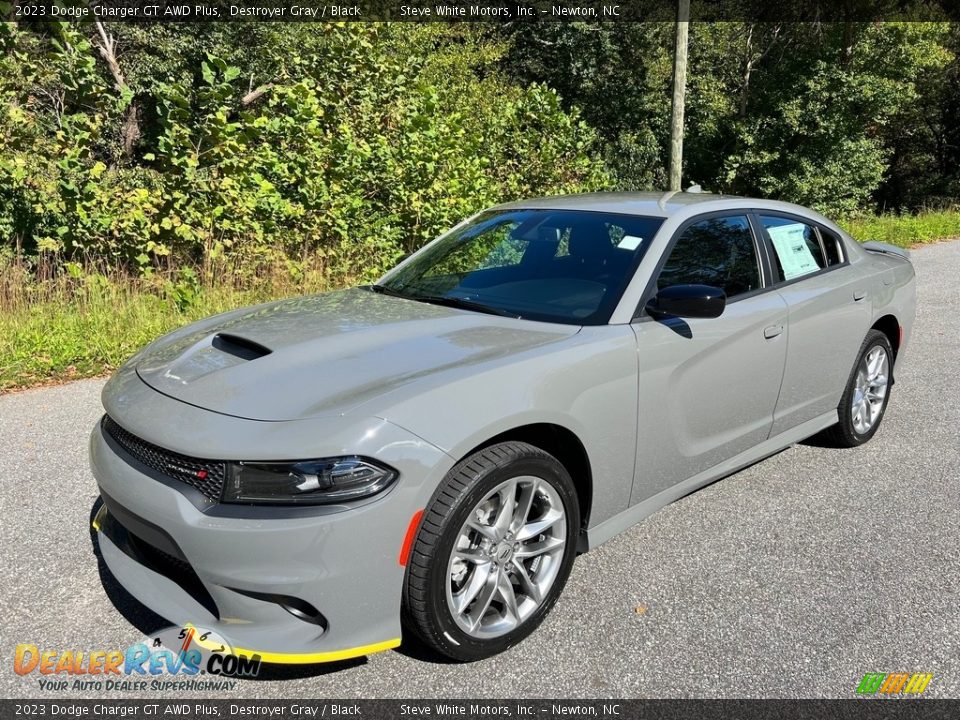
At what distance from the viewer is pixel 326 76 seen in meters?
9.14

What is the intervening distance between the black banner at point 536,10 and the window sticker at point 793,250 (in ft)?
56.0

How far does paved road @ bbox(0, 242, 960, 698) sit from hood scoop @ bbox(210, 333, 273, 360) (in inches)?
40.6

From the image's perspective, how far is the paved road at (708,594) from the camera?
265cm

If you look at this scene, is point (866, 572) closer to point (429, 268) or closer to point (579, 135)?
point (429, 268)

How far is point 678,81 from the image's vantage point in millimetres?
15836

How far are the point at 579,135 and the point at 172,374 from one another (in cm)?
955

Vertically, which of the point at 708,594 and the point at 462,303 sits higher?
the point at 462,303

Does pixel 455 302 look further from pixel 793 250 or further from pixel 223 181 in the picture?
pixel 223 181

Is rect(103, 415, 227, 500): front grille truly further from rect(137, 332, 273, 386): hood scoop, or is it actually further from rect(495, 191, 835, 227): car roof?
rect(495, 191, 835, 227): car roof

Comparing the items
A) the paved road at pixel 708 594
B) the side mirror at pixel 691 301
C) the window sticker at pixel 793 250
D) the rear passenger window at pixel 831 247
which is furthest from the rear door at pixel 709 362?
the rear passenger window at pixel 831 247

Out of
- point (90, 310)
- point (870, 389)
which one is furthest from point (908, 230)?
point (90, 310)

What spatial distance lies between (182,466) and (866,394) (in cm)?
402

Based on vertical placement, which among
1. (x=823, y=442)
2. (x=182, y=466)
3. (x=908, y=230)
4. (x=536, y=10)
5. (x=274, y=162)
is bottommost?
(x=908, y=230)

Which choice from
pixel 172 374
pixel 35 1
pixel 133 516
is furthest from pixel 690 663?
pixel 35 1
